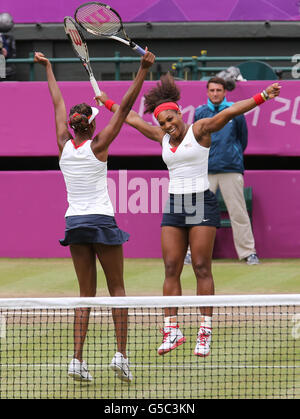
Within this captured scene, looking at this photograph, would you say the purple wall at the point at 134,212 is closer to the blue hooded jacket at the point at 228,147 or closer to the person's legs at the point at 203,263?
the blue hooded jacket at the point at 228,147

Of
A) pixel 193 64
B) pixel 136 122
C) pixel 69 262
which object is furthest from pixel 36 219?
pixel 136 122

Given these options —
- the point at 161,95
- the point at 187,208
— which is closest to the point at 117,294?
the point at 187,208

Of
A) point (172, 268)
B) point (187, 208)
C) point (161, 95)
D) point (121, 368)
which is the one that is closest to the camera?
point (121, 368)

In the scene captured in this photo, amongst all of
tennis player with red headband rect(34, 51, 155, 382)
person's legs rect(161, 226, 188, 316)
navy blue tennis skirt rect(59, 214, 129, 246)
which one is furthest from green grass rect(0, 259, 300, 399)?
navy blue tennis skirt rect(59, 214, 129, 246)

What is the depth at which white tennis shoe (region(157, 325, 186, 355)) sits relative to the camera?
7402 millimetres

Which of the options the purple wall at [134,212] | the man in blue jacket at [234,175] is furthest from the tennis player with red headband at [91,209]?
the purple wall at [134,212]

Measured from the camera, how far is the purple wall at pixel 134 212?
12148 mm

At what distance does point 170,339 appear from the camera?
294 inches

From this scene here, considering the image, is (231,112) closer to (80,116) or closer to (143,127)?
(143,127)

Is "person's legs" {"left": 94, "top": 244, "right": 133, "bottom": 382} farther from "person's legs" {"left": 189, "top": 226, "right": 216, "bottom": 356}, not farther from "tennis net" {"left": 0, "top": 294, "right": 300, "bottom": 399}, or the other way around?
"person's legs" {"left": 189, "top": 226, "right": 216, "bottom": 356}

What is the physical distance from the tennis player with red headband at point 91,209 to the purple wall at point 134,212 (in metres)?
5.07

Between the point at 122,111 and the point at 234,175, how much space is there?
187 inches

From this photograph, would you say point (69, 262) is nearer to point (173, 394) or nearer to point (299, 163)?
point (299, 163)
